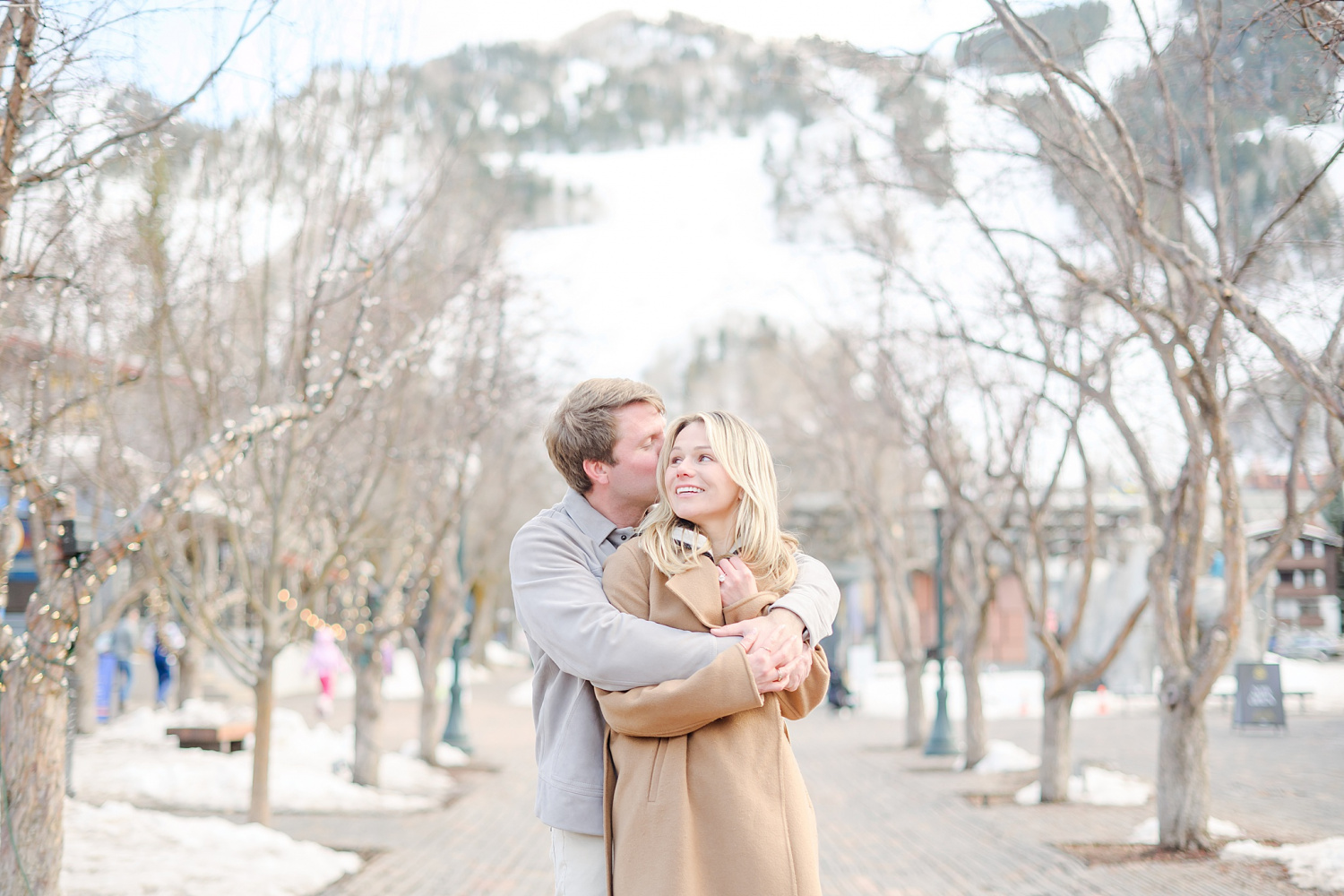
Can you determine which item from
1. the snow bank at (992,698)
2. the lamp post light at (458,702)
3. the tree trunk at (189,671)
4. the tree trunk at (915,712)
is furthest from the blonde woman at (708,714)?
the snow bank at (992,698)

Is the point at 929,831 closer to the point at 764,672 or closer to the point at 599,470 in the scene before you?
the point at 599,470

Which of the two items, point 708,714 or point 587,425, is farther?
point 587,425

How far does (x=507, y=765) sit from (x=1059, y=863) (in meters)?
9.09

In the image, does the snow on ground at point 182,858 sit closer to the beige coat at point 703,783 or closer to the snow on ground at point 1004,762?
the beige coat at point 703,783

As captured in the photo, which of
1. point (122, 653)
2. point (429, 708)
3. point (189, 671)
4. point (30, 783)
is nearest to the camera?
point (30, 783)

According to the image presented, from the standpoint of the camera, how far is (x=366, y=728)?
42.7ft

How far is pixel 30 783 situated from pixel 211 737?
9744 mm

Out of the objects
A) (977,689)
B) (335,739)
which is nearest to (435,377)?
(335,739)

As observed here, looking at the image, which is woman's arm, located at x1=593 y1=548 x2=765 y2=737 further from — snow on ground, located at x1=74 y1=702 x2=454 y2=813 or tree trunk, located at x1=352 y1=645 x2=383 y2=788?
tree trunk, located at x1=352 y1=645 x2=383 y2=788

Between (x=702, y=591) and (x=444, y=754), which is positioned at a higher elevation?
(x=702, y=591)

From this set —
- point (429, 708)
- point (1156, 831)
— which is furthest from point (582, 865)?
point (429, 708)

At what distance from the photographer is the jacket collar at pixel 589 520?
3.23 meters

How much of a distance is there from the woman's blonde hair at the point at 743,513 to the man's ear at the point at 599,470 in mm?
241

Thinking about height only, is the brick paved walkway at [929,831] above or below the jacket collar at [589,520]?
below
